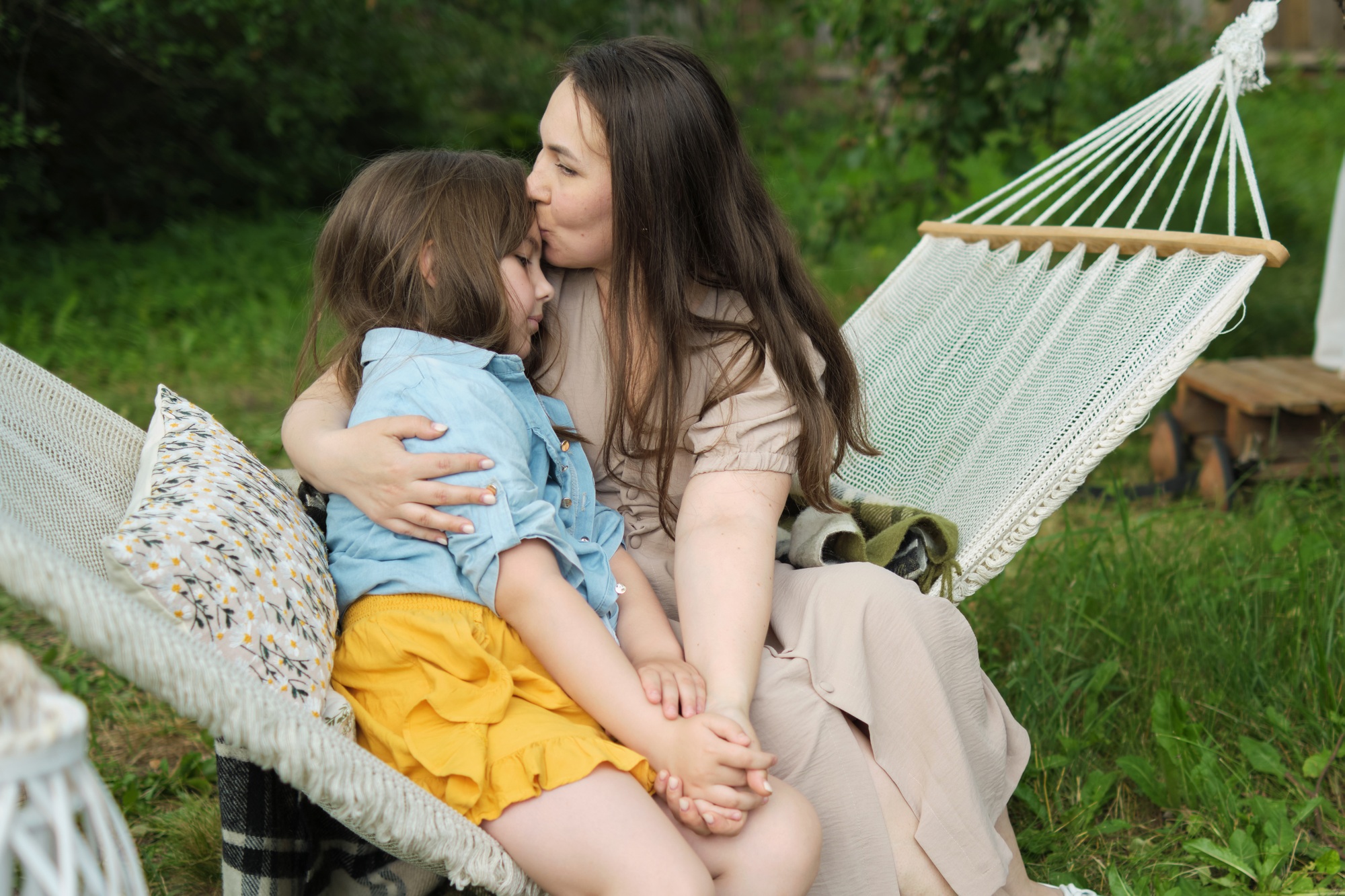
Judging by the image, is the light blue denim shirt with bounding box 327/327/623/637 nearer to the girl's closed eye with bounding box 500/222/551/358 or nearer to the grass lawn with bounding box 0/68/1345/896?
the girl's closed eye with bounding box 500/222/551/358

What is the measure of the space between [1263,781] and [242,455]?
177 cm

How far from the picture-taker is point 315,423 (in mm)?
1599

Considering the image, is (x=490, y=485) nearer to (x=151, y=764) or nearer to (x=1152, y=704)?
(x=151, y=764)

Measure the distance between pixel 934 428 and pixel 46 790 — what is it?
1.64 meters

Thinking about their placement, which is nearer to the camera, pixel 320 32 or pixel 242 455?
pixel 242 455

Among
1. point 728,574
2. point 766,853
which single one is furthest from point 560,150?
point 766,853

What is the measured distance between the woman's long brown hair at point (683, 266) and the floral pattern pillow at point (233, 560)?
0.52 meters

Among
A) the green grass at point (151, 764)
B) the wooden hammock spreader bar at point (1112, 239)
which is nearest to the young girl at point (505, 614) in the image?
the green grass at point (151, 764)

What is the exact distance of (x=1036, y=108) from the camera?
3.66m

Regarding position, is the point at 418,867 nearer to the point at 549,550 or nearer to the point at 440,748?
the point at 440,748

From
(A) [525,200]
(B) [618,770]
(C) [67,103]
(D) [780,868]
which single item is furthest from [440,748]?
(C) [67,103]

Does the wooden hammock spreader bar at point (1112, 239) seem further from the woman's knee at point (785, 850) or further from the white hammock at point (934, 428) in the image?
the woman's knee at point (785, 850)

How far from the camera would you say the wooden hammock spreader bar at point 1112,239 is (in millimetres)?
1776

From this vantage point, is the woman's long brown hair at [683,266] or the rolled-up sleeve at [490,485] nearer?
the rolled-up sleeve at [490,485]
